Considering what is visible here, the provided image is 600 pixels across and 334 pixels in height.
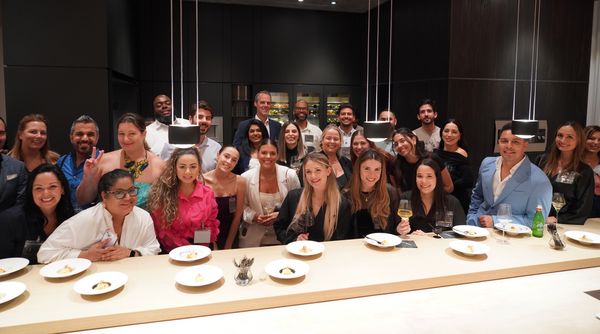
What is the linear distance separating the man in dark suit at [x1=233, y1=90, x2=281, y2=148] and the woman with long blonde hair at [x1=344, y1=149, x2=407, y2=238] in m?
1.81

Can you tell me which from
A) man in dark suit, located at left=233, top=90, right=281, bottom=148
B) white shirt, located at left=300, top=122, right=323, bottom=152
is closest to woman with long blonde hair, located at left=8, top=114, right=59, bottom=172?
man in dark suit, located at left=233, top=90, right=281, bottom=148

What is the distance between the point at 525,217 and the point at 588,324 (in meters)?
1.33

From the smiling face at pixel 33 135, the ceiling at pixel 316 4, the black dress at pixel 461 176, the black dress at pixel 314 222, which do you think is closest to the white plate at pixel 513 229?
A: the black dress at pixel 314 222

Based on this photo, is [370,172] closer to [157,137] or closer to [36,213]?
[36,213]

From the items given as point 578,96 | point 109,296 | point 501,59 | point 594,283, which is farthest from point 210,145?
point 578,96

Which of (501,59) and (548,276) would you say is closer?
(548,276)

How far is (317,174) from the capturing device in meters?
2.78

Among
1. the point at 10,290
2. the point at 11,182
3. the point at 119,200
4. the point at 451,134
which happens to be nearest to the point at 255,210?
the point at 119,200

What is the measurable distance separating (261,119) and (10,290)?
3.61 metres

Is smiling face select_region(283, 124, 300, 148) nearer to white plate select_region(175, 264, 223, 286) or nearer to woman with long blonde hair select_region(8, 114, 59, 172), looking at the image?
woman with long blonde hair select_region(8, 114, 59, 172)

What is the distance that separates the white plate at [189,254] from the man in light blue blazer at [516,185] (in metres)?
1.96

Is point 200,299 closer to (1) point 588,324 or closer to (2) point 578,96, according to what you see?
(1) point 588,324

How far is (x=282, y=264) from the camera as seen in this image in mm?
2082

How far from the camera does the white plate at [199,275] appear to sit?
186 centimetres
